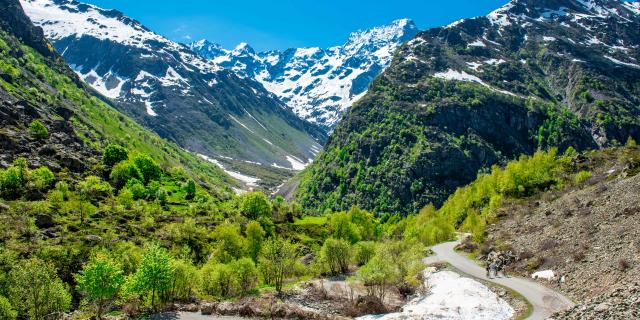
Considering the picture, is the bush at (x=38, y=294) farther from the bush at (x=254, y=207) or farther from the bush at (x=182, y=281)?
the bush at (x=254, y=207)

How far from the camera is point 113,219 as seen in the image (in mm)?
126875

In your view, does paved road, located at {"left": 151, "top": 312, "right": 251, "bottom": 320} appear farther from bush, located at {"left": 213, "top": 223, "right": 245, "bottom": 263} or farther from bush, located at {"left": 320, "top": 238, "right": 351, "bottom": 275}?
bush, located at {"left": 213, "top": 223, "right": 245, "bottom": 263}

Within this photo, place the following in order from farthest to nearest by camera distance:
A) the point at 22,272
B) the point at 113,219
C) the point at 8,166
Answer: the point at 8,166 < the point at 113,219 < the point at 22,272

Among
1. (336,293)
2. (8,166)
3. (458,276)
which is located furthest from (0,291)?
(8,166)

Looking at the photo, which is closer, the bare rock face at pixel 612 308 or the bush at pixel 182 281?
the bare rock face at pixel 612 308

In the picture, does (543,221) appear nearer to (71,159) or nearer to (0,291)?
(0,291)

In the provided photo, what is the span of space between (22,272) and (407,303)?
5235 cm

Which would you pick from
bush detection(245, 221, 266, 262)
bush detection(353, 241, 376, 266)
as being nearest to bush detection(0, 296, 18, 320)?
bush detection(245, 221, 266, 262)

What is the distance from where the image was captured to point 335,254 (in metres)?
90.4

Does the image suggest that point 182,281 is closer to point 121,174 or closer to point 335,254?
point 335,254

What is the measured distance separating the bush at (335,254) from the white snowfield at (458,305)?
25522 mm

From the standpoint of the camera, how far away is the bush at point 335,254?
3546 inches

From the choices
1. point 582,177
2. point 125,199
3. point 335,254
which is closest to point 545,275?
point 335,254

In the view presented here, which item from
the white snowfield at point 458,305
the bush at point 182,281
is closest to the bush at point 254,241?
the bush at point 182,281
